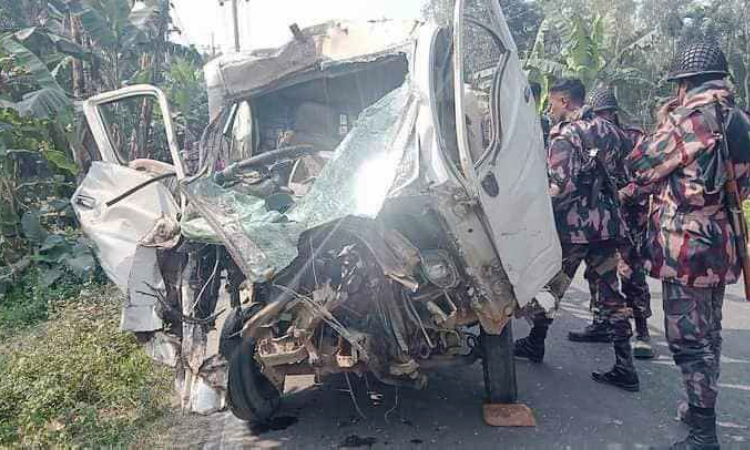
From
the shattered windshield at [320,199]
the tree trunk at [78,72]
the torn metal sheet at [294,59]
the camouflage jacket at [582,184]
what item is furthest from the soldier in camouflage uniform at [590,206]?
the tree trunk at [78,72]

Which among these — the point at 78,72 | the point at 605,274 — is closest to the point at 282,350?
the point at 605,274

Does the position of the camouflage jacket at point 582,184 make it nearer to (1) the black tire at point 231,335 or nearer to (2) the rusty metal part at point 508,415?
(2) the rusty metal part at point 508,415

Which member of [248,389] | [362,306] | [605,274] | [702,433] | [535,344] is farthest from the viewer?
[535,344]

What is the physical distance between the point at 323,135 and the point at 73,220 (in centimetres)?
530

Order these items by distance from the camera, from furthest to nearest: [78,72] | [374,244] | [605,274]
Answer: [78,72] < [605,274] < [374,244]

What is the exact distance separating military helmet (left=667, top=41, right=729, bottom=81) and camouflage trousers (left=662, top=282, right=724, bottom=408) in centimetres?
117

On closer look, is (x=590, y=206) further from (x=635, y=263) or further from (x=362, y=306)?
(x=362, y=306)

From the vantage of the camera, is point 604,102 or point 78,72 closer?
point 604,102

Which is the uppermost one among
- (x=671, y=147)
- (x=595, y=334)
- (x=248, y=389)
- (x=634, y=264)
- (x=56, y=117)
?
(x=671, y=147)

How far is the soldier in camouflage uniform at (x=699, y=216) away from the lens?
3127mm

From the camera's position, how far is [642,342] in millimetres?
4605

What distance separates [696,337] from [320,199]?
2.16 meters

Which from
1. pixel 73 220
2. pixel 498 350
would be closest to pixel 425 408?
pixel 498 350

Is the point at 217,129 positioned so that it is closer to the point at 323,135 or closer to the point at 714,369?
the point at 323,135
